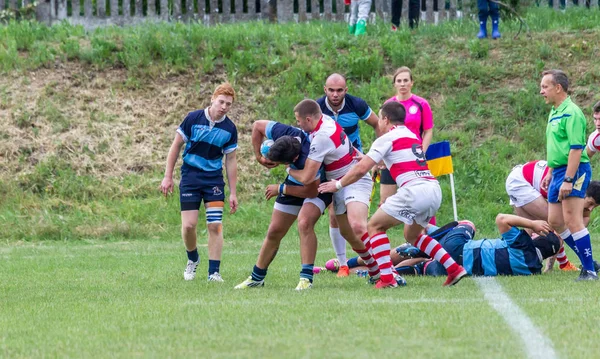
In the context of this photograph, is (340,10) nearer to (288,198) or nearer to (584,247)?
(288,198)

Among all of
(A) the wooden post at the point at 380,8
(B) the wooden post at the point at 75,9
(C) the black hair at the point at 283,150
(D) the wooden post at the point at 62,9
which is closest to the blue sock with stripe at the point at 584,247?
(C) the black hair at the point at 283,150

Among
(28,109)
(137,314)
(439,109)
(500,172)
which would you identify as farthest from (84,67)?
(137,314)

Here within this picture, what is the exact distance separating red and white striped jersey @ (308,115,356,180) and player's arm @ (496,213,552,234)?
175 centimetres

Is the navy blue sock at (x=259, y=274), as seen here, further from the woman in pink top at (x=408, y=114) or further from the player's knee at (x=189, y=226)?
the woman in pink top at (x=408, y=114)

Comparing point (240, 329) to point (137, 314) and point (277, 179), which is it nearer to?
point (137, 314)

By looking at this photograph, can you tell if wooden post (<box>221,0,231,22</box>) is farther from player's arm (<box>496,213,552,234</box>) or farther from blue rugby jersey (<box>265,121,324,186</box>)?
blue rugby jersey (<box>265,121,324,186</box>)

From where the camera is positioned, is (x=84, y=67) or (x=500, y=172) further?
(x=84, y=67)

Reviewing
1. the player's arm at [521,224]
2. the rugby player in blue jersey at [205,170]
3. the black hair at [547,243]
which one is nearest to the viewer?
the player's arm at [521,224]

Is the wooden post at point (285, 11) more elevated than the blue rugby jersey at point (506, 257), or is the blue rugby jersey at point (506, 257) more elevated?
the wooden post at point (285, 11)

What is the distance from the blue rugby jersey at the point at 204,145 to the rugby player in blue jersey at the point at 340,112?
3.63ft

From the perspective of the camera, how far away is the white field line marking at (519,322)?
5.57m

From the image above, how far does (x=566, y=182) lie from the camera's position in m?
9.02

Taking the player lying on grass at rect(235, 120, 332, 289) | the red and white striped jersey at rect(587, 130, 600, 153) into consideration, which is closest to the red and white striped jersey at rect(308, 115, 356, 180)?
the player lying on grass at rect(235, 120, 332, 289)

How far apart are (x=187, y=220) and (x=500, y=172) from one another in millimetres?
8153
